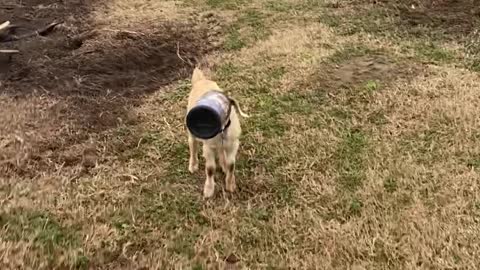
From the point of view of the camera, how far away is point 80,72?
5.91 meters

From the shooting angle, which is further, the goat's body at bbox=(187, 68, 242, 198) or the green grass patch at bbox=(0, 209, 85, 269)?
the goat's body at bbox=(187, 68, 242, 198)

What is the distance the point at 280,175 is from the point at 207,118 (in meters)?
0.86

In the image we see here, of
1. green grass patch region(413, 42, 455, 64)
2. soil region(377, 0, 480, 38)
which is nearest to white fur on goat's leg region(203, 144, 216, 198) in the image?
green grass patch region(413, 42, 455, 64)

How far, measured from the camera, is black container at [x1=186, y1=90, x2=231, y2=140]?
359 centimetres

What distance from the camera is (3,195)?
12.8 feet

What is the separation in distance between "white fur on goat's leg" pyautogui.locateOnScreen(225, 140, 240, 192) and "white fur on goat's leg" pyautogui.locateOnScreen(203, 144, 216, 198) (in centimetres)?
9

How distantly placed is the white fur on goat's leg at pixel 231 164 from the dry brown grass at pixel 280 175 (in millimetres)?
72

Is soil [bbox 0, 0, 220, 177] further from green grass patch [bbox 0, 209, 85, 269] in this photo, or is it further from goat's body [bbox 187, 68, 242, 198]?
goat's body [bbox 187, 68, 242, 198]

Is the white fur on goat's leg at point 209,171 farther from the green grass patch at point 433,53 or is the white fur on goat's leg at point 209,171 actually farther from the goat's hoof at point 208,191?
the green grass patch at point 433,53

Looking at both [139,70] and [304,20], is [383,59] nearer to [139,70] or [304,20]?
[304,20]

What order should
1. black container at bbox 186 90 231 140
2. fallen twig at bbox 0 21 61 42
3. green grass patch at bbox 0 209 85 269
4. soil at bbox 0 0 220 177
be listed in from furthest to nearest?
fallen twig at bbox 0 21 61 42 < soil at bbox 0 0 220 177 < black container at bbox 186 90 231 140 < green grass patch at bbox 0 209 85 269

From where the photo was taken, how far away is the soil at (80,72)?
4.71 metres

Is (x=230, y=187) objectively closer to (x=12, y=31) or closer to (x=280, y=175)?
(x=280, y=175)

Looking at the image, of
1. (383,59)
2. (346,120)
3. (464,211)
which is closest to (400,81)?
(383,59)
